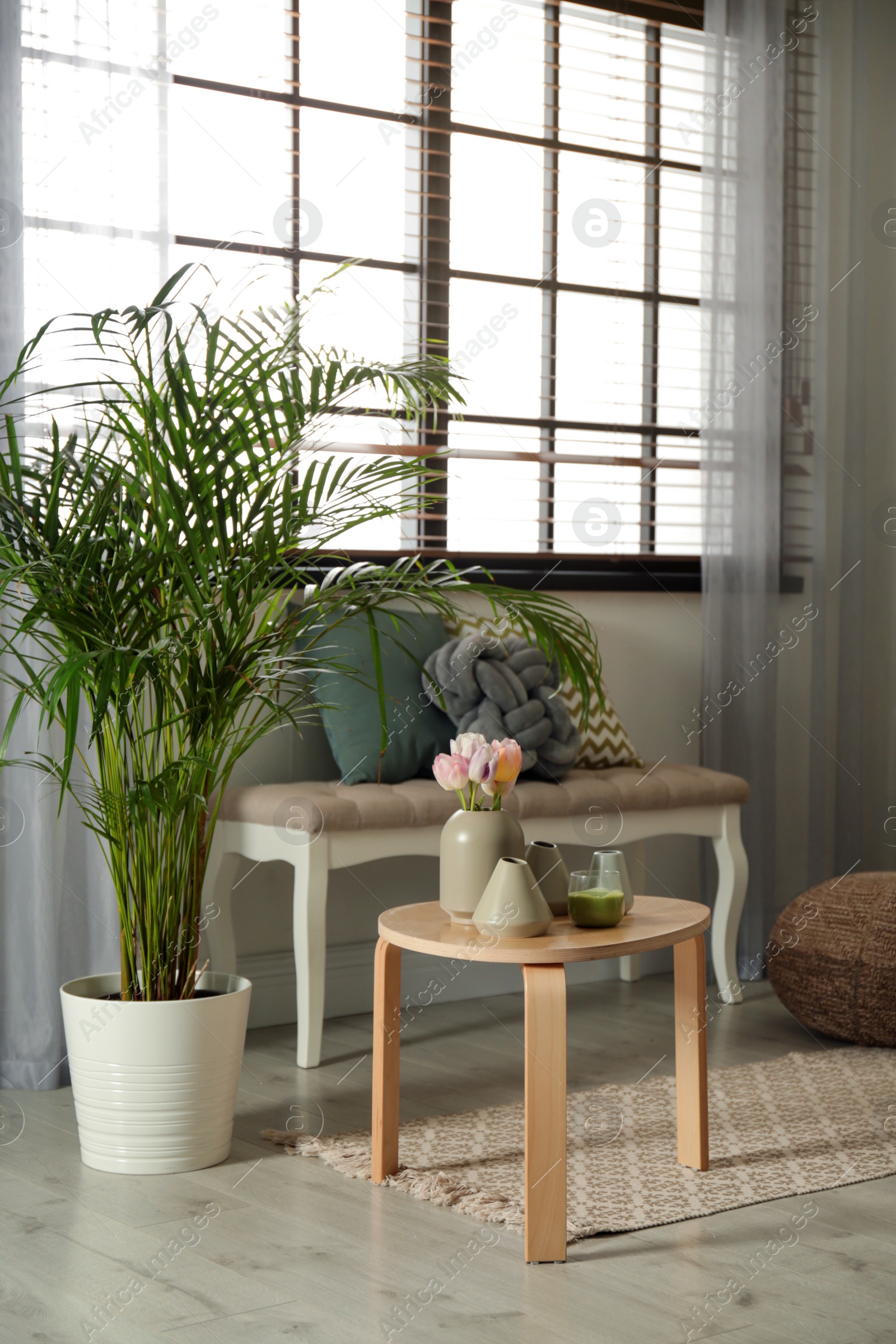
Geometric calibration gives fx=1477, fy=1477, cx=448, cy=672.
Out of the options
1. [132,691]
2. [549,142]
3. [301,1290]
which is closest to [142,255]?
[132,691]

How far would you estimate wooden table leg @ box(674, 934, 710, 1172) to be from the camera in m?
2.35

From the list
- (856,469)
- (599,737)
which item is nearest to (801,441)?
(856,469)

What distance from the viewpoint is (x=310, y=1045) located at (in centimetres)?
299

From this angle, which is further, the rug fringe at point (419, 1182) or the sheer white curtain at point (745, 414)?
the sheer white curtain at point (745, 414)

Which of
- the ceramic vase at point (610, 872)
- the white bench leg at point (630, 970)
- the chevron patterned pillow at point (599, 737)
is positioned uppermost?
the chevron patterned pillow at point (599, 737)

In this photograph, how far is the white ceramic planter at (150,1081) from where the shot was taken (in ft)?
7.79

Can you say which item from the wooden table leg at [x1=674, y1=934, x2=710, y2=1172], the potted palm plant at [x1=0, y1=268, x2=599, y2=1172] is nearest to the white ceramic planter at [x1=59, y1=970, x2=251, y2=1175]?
the potted palm plant at [x1=0, y1=268, x2=599, y2=1172]

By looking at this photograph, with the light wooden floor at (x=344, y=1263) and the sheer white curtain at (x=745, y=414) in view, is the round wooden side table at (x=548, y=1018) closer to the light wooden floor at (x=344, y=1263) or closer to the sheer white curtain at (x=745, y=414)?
the light wooden floor at (x=344, y=1263)

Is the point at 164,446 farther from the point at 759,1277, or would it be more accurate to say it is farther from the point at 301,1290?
the point at 759,1277

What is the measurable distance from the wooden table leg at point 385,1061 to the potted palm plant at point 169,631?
276mm

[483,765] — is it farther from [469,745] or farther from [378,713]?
[378,713]

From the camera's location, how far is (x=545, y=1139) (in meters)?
2.02

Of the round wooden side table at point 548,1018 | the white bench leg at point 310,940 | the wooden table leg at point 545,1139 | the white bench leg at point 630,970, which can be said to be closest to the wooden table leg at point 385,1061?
the round wooden side table at point 548,1018

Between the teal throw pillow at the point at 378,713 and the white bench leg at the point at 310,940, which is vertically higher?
the teal throw pillow at the point at 378,713
